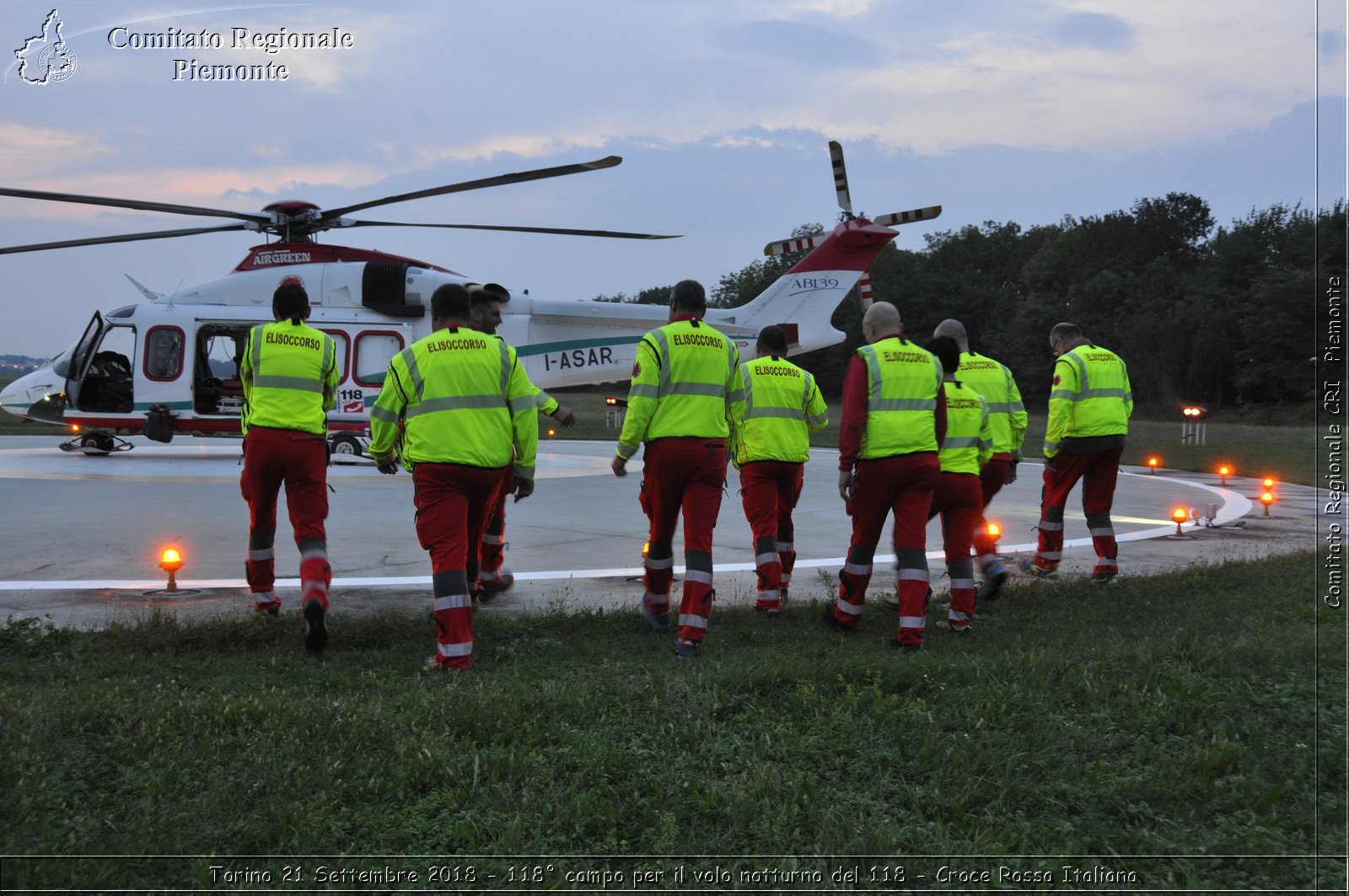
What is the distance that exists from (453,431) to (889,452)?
97.6 inches

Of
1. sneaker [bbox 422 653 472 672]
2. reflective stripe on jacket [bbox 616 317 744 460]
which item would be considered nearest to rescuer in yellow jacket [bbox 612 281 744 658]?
reflective stripe on jacket [bbox 616 317 744 460]

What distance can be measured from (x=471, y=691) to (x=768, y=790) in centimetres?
150

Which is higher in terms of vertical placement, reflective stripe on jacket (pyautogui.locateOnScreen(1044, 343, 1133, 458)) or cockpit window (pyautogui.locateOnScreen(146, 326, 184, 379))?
cockpit window (pyautogui.locateOnScreen(146, 326, 184, 379))

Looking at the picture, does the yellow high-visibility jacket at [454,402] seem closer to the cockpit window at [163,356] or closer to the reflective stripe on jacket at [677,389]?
the reflective stripe on jacket at [677,389]

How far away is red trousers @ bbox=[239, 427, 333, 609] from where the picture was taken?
6320 mm

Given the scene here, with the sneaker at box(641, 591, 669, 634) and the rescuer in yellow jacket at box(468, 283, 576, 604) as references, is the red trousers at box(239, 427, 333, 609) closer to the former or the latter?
the rescuer in yellow jacket at box(468, 283, 576, 604)

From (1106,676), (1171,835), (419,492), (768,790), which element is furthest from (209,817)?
(1106,676)

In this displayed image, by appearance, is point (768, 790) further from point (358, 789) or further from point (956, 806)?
point (358, 789)

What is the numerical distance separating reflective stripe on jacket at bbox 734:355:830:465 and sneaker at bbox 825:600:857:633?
999 mm

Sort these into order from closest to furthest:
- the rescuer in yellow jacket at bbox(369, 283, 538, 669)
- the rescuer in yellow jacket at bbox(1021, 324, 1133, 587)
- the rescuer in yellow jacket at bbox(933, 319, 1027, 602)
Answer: the rescuer in yellow jacket at bbox(369, 283, 538, 669) → the rescuer in yellow jacket at bbox(933, 319, 1027, 602) → the rescuer in yellow jacket at bbox(1021, 324, 1133, 587)

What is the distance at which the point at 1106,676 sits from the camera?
4953mm

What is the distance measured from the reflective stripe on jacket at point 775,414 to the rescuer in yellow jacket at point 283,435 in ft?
8.70

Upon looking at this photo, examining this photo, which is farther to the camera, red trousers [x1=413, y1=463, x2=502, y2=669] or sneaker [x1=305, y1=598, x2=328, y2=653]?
sneaker [x1=305, y1=598, x2=328, y2=653]

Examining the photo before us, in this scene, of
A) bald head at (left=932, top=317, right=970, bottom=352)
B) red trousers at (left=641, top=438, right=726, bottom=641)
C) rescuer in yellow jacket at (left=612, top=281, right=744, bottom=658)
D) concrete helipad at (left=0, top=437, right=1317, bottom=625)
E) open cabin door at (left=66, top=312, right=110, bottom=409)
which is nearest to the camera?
red trousers at (left=641, top=438, right=726, bottom=641)
